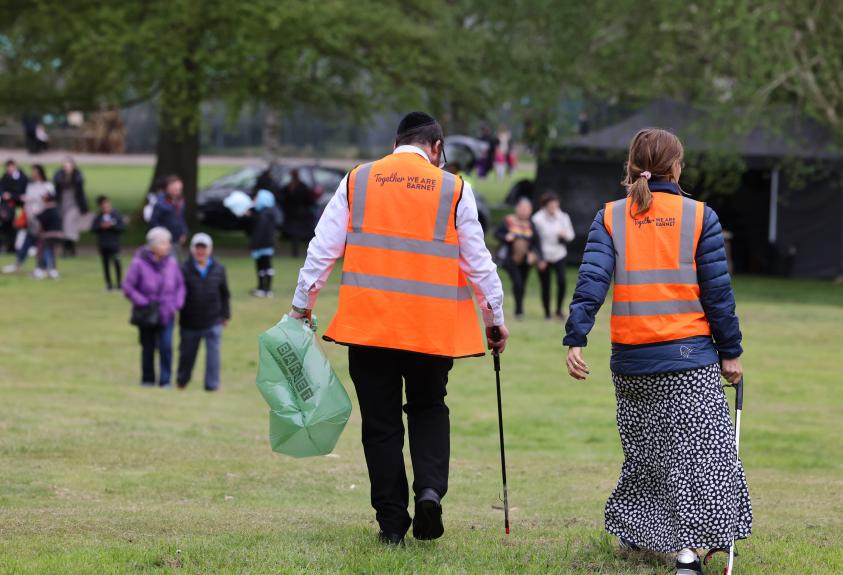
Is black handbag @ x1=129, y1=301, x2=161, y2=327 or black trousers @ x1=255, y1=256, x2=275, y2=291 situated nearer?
black handbag @ x1=129, y1=301, x2=161, y2=327

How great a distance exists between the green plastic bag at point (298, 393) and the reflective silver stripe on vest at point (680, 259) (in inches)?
52.9

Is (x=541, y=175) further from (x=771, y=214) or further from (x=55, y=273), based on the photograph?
(x=55, y=273)

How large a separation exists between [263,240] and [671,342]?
15.9 metres

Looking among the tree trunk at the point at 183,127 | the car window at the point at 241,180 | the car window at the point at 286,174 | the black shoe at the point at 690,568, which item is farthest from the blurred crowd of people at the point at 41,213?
the black shoe at the point at 690,568

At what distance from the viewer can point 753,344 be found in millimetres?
17344

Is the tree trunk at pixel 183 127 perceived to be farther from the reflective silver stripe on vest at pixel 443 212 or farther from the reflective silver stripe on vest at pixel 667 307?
the reflective silver stripe on vest at pixel 667 307

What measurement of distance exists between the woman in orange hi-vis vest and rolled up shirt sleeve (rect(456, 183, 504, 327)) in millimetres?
457

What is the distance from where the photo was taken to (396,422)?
5.95 m

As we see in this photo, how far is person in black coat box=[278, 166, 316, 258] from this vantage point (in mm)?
27953

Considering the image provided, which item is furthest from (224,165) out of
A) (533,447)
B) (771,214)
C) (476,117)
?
(533,447)

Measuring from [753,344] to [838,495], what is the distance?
30.9 ft

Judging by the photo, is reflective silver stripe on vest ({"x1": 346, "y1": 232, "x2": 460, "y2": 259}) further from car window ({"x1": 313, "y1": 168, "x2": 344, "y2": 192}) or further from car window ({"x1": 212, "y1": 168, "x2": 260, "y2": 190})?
car window ({"x1": 212, "y1": 168, "x2": 260, "y2": 190})

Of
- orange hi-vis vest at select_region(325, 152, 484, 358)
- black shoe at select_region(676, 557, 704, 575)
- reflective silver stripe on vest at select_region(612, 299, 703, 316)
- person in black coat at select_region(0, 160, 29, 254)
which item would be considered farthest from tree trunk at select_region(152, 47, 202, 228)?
black shoe at select_region(676, 557, 704, 575)

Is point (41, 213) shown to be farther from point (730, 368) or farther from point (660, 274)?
point (730, 368)
